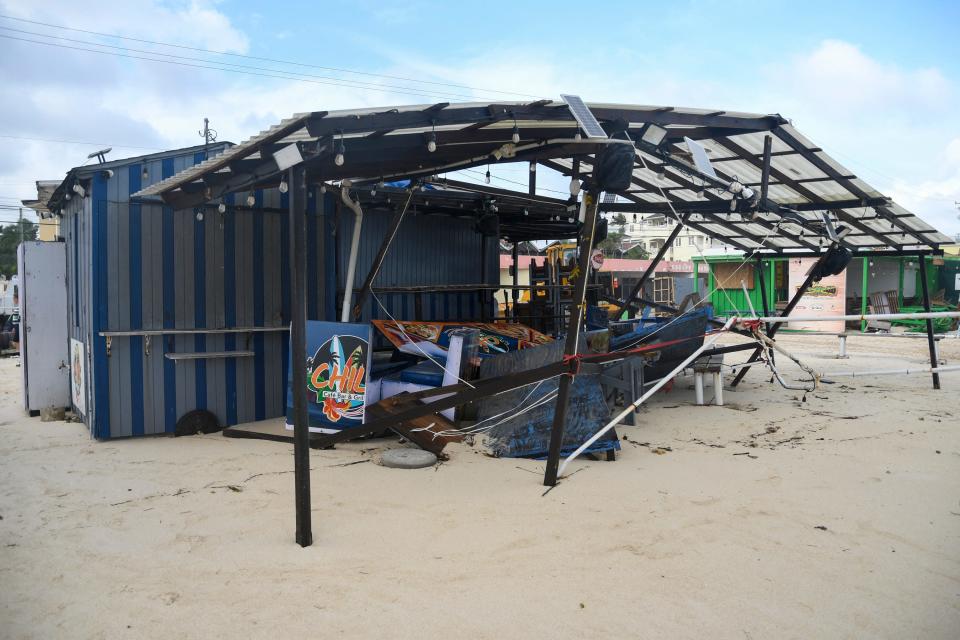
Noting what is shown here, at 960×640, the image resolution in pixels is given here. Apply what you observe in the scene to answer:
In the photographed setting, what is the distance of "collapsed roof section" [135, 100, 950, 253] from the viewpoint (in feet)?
14.6

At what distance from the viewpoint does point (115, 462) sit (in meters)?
6.05

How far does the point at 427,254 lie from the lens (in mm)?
9414

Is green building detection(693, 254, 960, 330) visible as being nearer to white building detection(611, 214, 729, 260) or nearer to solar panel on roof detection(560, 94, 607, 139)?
solar panel on roof detection(560, 94, 607, 139)

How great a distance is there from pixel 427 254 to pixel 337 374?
333 cm

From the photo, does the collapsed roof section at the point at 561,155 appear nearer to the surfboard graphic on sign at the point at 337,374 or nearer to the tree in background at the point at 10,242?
the surfboard graphic on sign at the point at 337,374

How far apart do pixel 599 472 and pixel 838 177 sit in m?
5.30

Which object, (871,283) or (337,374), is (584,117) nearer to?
(337,374)

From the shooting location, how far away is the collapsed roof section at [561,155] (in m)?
4.46

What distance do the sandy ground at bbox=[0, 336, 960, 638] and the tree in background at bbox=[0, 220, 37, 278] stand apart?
167 ft

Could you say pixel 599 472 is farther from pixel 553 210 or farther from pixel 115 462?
pixel 553 210

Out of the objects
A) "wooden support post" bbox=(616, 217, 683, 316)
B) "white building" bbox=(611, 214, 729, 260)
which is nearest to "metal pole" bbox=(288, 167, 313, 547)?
"wooden support post" bbox=(616, 217, 683, 316)

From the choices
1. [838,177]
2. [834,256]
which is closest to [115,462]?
[838,177]

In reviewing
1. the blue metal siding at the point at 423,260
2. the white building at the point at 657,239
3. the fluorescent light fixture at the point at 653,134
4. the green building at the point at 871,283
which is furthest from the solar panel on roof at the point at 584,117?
the white building at the point at 657,239

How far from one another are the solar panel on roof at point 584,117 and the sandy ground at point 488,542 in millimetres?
2775
